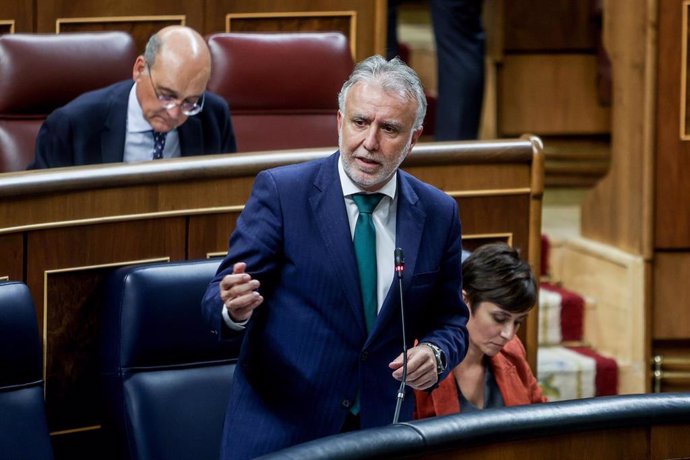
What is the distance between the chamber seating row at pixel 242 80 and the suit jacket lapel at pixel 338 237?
2.33ft

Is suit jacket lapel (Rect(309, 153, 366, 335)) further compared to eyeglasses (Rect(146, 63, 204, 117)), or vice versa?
eyeglasses (Rect(146, 63, 204, 117))

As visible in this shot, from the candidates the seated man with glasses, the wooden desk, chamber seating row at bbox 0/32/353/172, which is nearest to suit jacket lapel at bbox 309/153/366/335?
the wooden desk

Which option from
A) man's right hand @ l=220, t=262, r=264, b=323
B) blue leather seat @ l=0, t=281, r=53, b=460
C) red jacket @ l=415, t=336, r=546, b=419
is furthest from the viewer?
red jacket @ l=415, t=336, r=546, b=419

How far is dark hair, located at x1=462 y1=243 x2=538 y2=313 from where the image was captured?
1202mm

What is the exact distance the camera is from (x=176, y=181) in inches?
52.0

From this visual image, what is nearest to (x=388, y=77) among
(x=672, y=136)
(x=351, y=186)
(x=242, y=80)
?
(x=351, y=186)

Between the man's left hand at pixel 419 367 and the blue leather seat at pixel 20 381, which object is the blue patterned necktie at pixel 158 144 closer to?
the blue leather seat at pixel 20 381

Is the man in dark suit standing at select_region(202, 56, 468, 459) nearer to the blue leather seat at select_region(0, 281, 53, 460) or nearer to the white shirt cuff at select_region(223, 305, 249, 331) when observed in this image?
the white shirt cuff at select_region(223, 305, 249, 331)

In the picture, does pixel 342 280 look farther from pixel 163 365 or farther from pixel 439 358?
pixel 163 365

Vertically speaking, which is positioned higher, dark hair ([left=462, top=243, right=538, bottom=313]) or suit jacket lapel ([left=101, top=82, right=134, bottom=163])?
suit jacket lapel ([left=101, top=82, right=134, bottom=163])

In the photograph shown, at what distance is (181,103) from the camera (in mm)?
1467

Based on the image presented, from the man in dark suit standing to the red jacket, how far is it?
0.19 metres

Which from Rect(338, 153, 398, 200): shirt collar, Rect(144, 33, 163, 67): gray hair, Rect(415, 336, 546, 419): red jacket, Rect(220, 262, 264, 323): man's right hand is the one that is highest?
Rect(144, 33, 163, 67): gray hair

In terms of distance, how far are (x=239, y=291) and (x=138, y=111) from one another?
0.66 m
